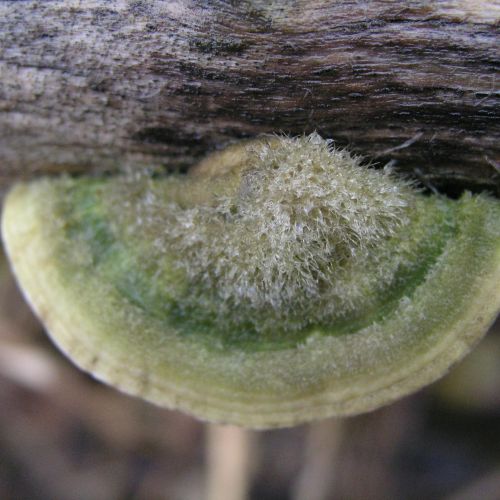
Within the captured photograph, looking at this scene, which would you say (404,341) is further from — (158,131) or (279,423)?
(158,131)

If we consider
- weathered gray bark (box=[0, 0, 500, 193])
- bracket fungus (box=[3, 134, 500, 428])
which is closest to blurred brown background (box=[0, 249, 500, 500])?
bracket fungus (box=[3, 134, 500, 428])

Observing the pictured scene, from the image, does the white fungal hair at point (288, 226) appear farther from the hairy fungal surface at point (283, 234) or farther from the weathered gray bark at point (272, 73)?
the weathered gray bark at point (272, 73)

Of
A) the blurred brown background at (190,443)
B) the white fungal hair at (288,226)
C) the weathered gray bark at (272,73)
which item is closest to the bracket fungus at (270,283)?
the white fungal hair at (288,226)

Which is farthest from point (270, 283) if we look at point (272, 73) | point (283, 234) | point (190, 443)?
point (190, 443)

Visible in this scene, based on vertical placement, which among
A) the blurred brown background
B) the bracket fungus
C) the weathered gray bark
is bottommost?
the blurred brown background

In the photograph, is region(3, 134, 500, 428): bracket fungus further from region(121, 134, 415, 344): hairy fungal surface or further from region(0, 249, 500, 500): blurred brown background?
region(0, 249, 500, 500): blurred brown background

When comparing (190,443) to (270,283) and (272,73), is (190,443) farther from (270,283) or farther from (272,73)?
(272,73)
